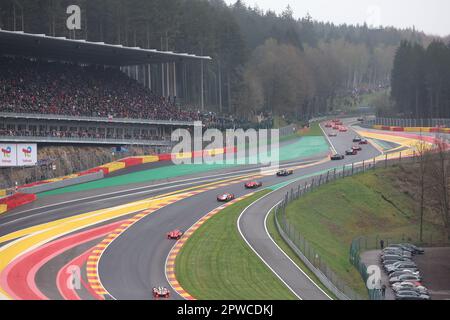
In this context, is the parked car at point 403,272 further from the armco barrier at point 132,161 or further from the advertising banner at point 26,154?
the armco barrier at point 132,161

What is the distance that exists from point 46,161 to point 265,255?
95.9ft

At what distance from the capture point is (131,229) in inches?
1828

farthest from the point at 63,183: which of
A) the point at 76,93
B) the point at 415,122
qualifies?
the point at 415,122

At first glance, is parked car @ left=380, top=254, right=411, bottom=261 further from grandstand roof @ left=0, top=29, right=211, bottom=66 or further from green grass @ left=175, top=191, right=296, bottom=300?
grandstand roof @ left=0, top=29, right=211, bottom=66

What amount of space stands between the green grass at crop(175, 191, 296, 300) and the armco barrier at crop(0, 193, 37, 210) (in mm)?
14996

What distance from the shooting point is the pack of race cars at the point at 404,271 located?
3666 centimetres

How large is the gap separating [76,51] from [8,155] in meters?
21.9

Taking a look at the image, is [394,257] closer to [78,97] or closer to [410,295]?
[410,295]

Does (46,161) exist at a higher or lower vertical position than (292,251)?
higher

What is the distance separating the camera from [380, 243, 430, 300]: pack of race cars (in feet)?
120

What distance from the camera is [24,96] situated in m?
69.1

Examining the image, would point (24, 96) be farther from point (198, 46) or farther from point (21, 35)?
point (198, 46)
